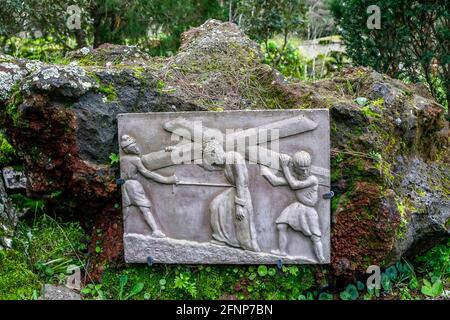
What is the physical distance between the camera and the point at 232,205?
3.82 meters

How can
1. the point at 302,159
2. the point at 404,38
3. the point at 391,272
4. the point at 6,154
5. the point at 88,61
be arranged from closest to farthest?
the point at 302,159
the point at 391,272
the point at 88,61
the point at 6,154
the point at 404,38

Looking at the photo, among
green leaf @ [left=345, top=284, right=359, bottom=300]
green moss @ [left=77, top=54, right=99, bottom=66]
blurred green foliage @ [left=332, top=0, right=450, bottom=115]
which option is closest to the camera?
green leaf @ [left=345, top=284, right=359, bottom=300]

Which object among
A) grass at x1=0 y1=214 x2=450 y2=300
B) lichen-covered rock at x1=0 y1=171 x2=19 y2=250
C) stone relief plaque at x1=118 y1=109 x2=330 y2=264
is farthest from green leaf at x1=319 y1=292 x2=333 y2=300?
lichen-covered rock at x1=0 y1=171 x2=19 y2=250

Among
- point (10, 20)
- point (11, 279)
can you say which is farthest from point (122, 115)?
point (10, 20)

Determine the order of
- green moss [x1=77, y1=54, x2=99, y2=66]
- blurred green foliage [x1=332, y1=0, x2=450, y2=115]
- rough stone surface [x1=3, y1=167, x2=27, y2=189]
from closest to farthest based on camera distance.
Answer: green moss [x1=77, y1=54, x2=99, y2=66], rough stone surface [x1=3, y1=167, x2=27, y2=189], blurred green foliage [x1=332, y1=0, x2=450, y2=115]

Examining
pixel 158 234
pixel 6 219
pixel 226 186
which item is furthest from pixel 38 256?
pixel 226 186

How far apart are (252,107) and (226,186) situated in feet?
2.44

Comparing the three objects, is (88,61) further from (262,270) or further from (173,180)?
(262,270)

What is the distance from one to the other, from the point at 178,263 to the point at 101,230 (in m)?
0.73

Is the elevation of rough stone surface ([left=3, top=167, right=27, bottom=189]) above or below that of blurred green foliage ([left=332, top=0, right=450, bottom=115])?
below

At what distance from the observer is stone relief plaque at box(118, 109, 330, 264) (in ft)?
12.4

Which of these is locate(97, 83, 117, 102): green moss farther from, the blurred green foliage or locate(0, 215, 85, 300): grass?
the blurred green foliage

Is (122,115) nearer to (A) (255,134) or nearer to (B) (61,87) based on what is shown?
(B) (61,87)

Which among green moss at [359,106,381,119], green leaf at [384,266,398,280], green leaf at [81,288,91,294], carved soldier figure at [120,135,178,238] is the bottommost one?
green leaf at [81,288,91,294]
